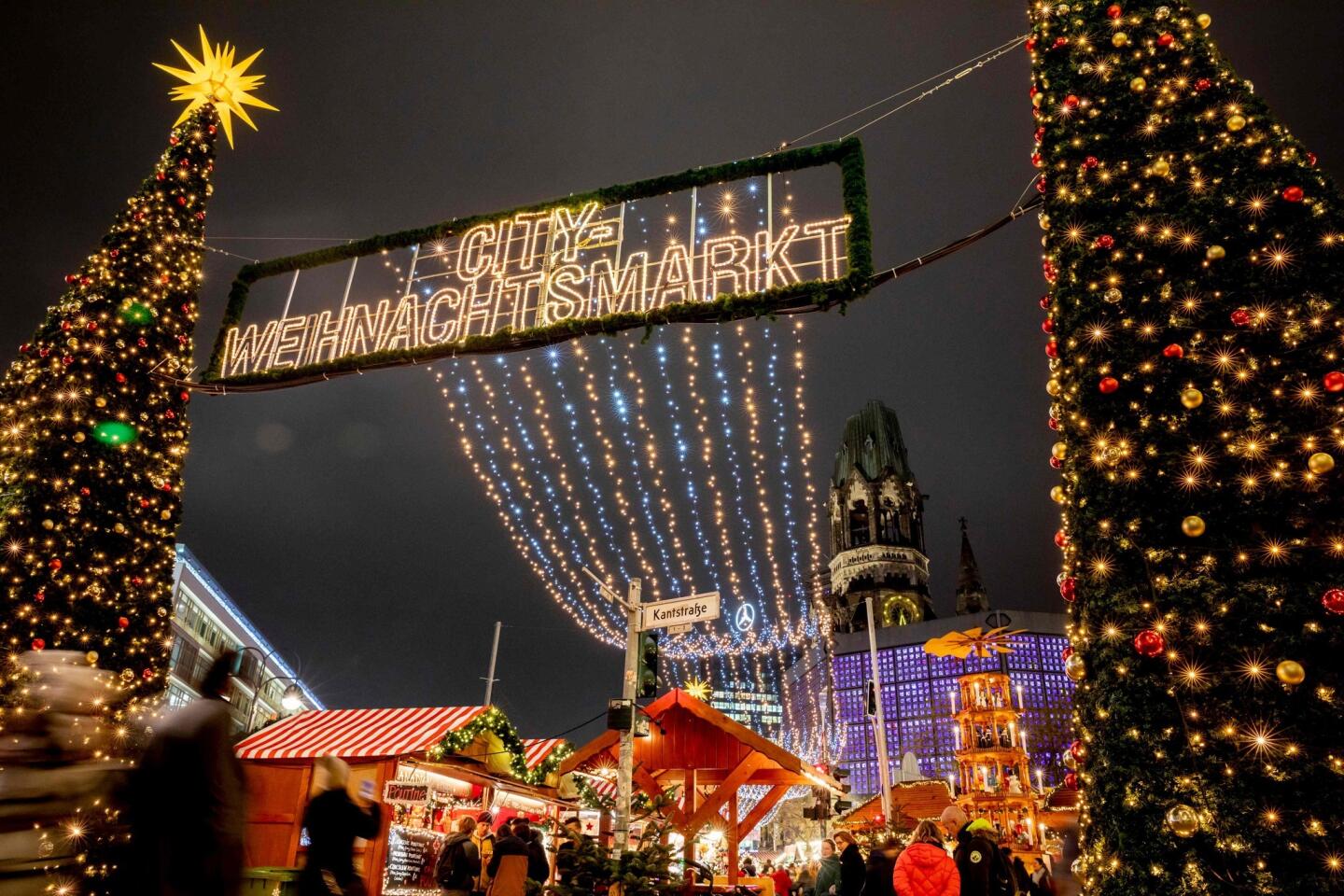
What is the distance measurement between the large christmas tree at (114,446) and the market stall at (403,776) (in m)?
3.54

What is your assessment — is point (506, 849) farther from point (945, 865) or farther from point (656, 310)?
point (656, 310)

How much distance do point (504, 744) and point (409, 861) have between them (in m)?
2.30

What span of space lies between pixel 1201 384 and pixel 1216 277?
612 mm

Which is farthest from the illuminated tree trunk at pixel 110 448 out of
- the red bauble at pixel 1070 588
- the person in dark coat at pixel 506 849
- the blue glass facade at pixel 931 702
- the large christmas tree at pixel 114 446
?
the blue glass facade at pixel 931 702

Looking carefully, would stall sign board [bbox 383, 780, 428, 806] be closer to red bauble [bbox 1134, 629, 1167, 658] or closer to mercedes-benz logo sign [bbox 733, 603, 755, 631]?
mercedes-benz logo sign [bbox 733, 603, 755, 631]

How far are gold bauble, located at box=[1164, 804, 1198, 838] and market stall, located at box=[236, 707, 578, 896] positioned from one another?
27.5ft

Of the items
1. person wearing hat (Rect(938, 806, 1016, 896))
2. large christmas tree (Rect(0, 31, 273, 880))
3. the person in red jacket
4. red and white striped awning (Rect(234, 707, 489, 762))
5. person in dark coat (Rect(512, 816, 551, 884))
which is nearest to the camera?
the person in red jacket

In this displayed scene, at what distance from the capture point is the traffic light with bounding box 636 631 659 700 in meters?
8.50

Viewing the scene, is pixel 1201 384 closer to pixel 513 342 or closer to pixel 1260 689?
pixel 1260 689

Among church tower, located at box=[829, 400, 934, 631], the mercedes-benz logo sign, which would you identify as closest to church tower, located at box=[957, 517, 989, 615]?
church tower, located at box=[829, 400, 934, 631]

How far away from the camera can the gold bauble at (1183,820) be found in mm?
3348

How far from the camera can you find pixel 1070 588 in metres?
4.28

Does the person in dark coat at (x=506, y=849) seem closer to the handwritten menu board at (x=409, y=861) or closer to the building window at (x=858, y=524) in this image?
the handwritten menu board at (x=409, y=861)

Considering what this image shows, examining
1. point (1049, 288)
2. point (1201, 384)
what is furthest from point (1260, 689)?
point (1049, 288)
